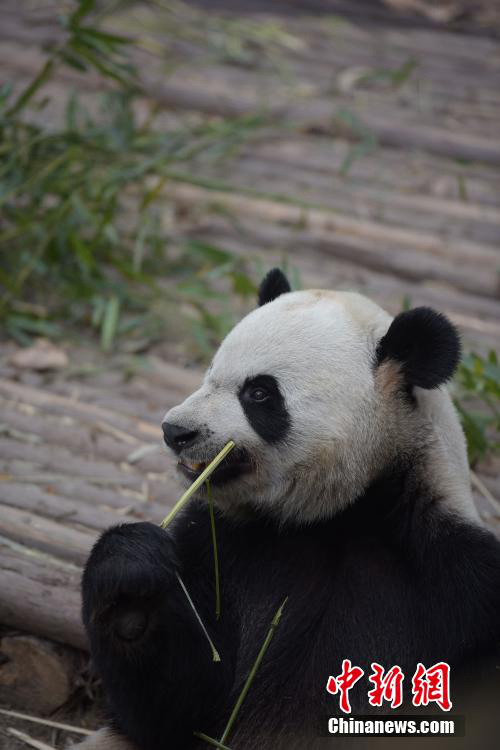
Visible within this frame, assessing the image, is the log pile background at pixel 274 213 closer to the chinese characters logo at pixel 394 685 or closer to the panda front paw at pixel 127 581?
the panda front paw at pixel 127 581

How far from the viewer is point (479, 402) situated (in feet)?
15.6

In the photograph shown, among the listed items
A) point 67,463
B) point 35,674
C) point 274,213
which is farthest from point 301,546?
point 274,213

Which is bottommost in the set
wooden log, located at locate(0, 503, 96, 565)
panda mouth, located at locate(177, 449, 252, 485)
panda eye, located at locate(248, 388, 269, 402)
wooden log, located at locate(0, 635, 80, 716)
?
wooden log, located at locate(0, 635, 80, 716)

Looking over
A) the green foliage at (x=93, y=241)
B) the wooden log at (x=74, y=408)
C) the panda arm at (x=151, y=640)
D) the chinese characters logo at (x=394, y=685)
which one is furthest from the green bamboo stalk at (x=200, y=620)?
the green foliage at (x=93, y=241)

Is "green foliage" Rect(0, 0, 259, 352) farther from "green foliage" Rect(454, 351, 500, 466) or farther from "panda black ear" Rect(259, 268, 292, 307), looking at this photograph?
"panda black ear" Rect(259, 268, 292, 307)

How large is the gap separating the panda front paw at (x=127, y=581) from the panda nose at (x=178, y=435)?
267 millimetres

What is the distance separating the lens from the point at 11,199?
6.06 m

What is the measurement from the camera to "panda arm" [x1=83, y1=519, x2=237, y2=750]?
2.74 m

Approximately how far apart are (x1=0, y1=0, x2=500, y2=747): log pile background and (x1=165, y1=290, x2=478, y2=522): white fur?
11.8 inches

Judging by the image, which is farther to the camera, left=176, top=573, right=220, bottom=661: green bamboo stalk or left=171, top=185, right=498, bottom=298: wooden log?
→ left=171, top=185, right=498, bottom=298: wooden log

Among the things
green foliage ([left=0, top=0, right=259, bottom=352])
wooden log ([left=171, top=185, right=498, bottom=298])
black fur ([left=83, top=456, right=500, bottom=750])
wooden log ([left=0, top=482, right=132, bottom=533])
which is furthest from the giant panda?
wooden log ([left=171, top=185, right=498, bottom=298])

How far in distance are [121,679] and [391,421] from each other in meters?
1.11

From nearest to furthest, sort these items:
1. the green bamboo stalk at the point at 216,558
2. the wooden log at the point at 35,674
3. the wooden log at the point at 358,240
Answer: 1. the green bamboo stalk at the point at 216,558
2. the wooden log at the point at 35,674
3. the wooden log at the point at 358,240

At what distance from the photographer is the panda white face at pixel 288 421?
2.93m
